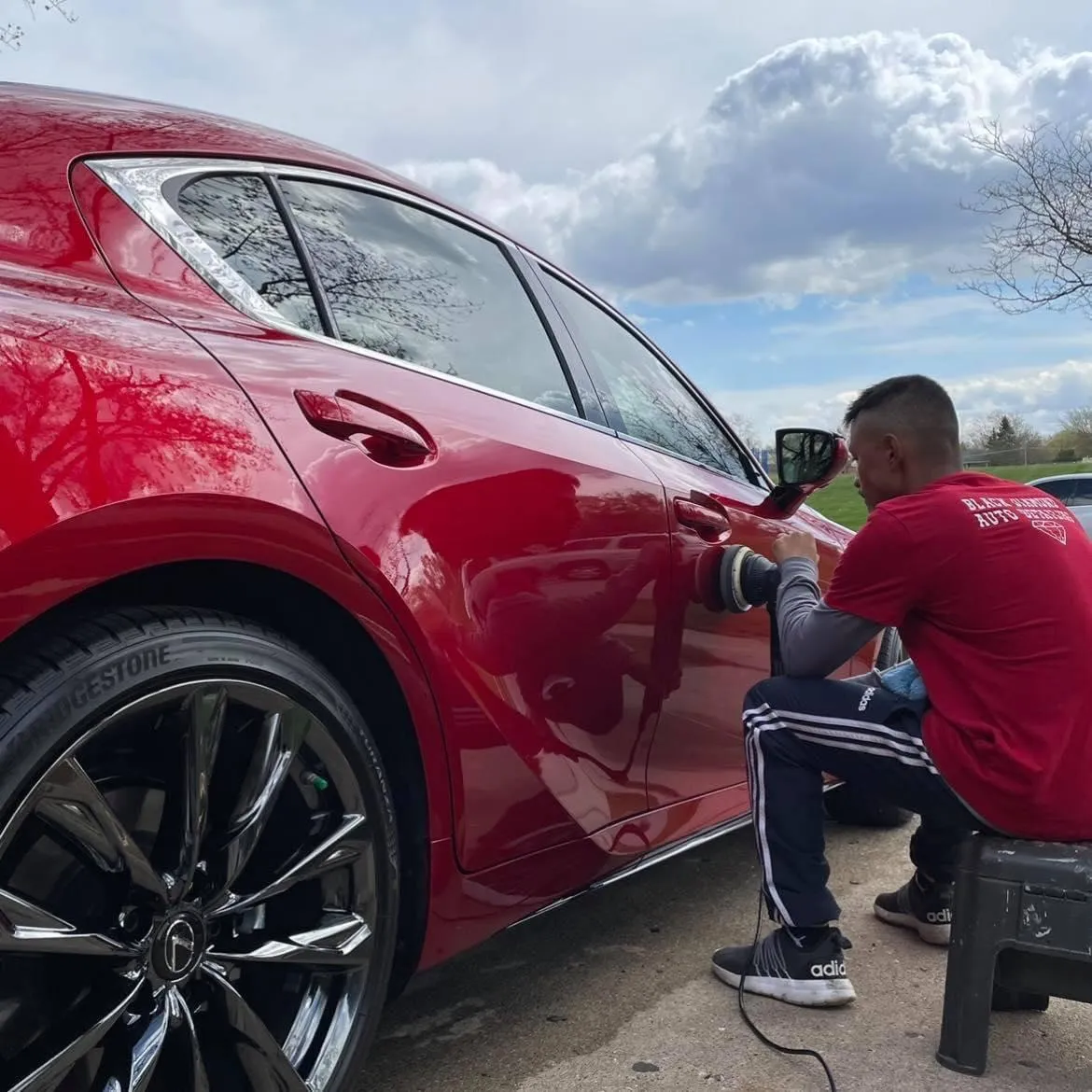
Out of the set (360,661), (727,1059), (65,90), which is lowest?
(727,1059)

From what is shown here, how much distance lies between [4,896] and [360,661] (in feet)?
2.11

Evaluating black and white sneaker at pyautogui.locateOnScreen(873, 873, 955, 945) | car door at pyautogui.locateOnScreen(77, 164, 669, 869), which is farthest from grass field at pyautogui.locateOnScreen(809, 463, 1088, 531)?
black and white sneaker at pyautogui.locateOnScreen(873, 873, 955, 945)

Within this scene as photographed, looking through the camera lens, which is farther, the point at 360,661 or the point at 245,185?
the point at 245,185

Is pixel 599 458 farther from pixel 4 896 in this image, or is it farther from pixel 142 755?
pixel 4 896

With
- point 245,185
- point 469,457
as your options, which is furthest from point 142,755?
point 245,185

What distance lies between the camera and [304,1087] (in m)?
1.67

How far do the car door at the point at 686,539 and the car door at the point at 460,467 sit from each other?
12 cm

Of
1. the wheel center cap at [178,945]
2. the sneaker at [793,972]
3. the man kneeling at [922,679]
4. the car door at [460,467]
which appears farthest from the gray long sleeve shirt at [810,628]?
the wheel center cap at [178,945]

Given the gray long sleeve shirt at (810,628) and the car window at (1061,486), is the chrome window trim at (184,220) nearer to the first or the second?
the gray long sleeve shirt at (810,628)

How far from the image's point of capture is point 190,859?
4.96ft

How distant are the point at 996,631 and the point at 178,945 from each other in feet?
5.52

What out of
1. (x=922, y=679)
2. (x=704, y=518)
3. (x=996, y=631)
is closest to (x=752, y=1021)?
(x=922, y=679)

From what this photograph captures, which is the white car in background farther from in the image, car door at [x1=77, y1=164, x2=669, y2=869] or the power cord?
car door at [x1=77, y1=164, x2=669, y2=869]

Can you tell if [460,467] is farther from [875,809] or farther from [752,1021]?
[875,809]
